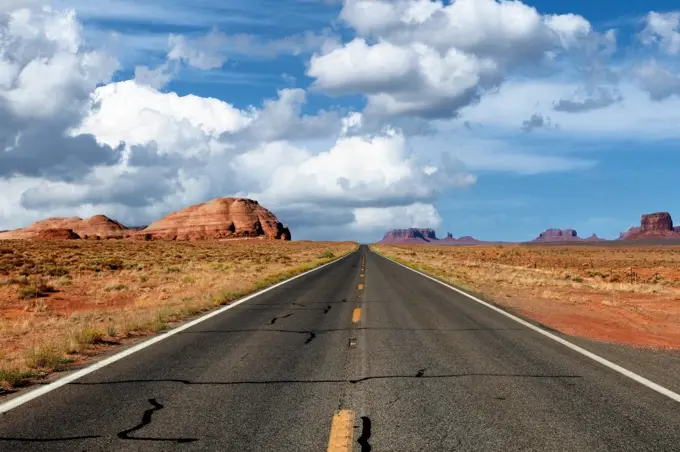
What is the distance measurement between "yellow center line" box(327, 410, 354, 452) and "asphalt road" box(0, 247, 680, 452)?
0.08m

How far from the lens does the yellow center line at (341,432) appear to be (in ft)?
15.3

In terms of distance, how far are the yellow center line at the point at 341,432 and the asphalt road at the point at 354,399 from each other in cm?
8

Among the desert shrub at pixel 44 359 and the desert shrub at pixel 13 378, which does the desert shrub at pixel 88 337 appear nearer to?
the desert shrub at pixel 44 359

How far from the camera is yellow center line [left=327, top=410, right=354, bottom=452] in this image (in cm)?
466

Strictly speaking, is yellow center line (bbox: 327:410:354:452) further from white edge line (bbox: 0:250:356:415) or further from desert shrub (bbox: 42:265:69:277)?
desert shrub (bbox: 42:265:69:277)

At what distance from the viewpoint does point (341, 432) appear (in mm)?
5047

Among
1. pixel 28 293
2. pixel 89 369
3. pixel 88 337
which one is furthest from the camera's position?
pixel 28 293

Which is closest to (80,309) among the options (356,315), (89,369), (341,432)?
(356,315)

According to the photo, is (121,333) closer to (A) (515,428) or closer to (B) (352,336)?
(B) (352,336)

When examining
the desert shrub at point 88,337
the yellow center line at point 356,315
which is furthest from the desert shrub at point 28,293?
the yellow center line at point 356,315

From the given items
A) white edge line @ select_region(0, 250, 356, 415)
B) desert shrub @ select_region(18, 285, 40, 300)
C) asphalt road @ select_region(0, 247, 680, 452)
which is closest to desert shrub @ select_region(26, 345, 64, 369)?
Answer: white edge line @ select_region(0, 250, 356, 415)

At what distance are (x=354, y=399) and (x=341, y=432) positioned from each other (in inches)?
43.8

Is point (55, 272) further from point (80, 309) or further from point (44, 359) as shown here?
point (44, 359)

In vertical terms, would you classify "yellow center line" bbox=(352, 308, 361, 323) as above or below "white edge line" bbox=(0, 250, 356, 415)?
below
